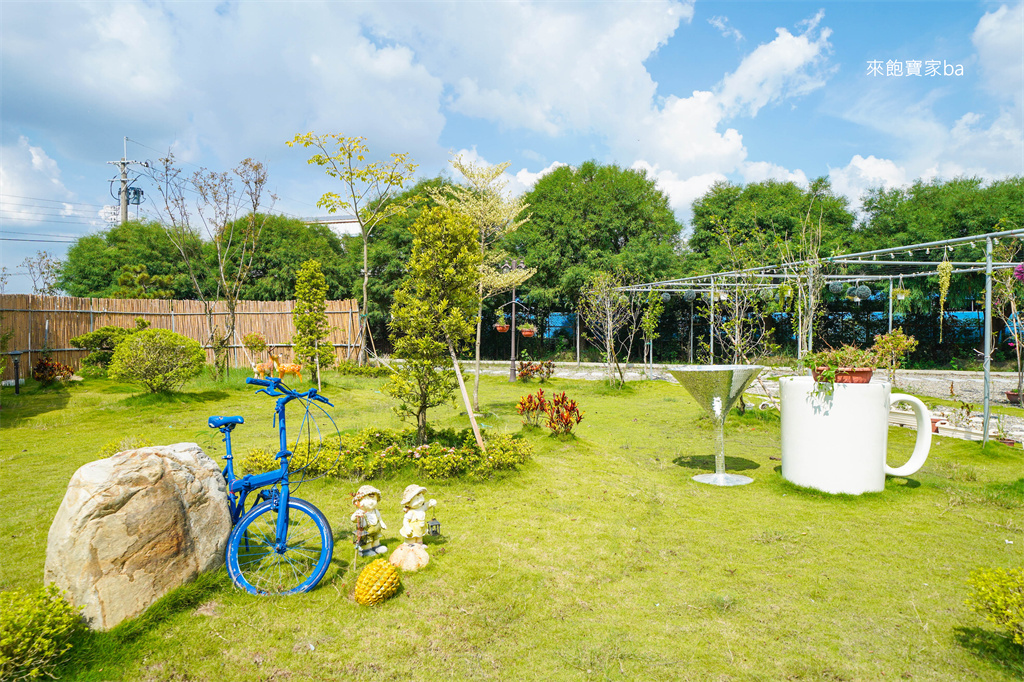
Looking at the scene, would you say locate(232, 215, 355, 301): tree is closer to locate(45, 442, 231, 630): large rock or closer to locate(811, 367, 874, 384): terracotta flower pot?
locate(811, 367, 874, 384): terracotta flower pot

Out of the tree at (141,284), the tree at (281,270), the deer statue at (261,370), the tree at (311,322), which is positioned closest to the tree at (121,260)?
the tree at (141,284)

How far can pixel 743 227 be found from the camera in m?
23.5

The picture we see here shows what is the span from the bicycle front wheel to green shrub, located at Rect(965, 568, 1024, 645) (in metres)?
3.43

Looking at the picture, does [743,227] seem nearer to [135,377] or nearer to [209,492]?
[135,377]

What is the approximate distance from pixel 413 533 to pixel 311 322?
34.3 ft

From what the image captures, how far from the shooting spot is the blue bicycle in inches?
132

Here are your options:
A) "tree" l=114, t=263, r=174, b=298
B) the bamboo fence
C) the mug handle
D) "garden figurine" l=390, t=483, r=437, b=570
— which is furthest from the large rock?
"tree" l=114, t=263, r=174, b=298

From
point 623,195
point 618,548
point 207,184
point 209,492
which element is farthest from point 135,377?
point 623,195

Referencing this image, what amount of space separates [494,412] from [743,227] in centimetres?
1721

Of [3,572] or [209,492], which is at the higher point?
[209,492]

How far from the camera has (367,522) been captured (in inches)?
152

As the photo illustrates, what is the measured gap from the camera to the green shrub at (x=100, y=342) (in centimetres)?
1533

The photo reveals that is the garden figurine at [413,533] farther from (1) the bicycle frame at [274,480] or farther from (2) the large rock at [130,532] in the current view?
(2) the large rock at [130,532]

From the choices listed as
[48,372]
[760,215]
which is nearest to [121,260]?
[48,372]
